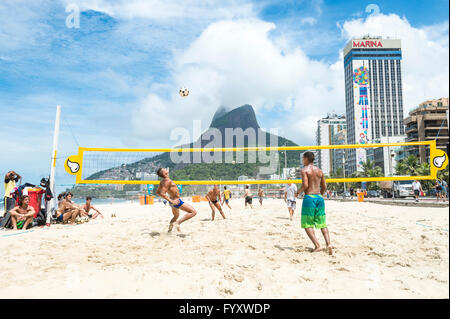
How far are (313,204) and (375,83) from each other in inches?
4757

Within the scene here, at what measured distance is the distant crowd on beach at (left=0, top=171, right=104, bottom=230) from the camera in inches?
250

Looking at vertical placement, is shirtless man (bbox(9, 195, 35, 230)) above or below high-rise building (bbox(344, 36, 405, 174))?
below

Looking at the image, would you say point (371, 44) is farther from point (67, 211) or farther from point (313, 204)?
point (313, 204)

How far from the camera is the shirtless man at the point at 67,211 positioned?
714cm

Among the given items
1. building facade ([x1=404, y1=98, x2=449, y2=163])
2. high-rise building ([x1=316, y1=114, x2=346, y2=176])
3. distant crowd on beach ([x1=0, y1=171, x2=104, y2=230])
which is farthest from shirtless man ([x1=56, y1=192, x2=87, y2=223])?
high-rise building ([x1=316, y1=114, x2=346, y2=176])

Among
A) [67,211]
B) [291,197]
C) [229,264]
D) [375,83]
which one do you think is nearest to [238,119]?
[375,83]

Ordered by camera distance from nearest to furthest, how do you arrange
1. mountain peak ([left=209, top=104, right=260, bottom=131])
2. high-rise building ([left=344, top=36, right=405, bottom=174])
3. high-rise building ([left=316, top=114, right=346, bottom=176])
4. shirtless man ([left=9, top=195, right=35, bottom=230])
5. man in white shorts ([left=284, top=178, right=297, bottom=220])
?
shirtless man ([left=9, top=195, right=35, bottom=230]) → man in white shorts ([left=284, top=178, right=297, bottom=220]) → high-rise building ([left=344, top=36, right=405, bottom=174]) → high-rise building ([left=316, top=114, right=346, bottom=176]) → mountain peak ([left=209, top=104, right=260, bottom=131])

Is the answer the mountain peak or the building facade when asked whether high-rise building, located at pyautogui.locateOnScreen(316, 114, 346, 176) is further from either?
the building facade

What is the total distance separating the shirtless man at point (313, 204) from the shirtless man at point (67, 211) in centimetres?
572

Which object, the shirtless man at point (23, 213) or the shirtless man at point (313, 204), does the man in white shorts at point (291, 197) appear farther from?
the shirtless man at point (23, 213)

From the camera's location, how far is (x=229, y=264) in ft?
10.1

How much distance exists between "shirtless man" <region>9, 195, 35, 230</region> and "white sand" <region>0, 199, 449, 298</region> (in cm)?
183
